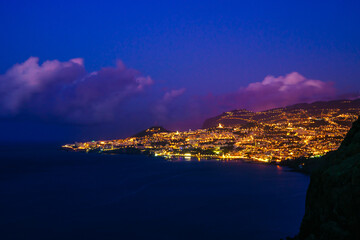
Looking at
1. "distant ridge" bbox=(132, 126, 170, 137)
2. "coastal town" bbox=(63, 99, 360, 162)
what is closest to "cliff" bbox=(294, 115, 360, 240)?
"coastal town" bbox=(63, 99, 360, 162)

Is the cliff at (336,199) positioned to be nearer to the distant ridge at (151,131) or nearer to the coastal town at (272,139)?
the coastal town at (272,139)

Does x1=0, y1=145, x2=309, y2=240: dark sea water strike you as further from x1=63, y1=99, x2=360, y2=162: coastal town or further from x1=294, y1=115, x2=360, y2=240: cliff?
x1=63, y1=99, x2=360, y2=162: coastal town

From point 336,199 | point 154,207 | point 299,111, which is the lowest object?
point 154,207

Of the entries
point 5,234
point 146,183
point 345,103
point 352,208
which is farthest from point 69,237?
point 345,103

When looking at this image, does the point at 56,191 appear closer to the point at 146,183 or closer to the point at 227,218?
the point at 146,183

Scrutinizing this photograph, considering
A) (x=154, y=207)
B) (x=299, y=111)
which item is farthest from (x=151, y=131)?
(x=154, y=207)

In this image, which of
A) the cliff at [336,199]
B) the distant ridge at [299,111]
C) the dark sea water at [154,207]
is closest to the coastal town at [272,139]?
the distant ridge at [299,111]

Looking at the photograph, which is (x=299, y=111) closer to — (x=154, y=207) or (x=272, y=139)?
(x=272, y=139)
